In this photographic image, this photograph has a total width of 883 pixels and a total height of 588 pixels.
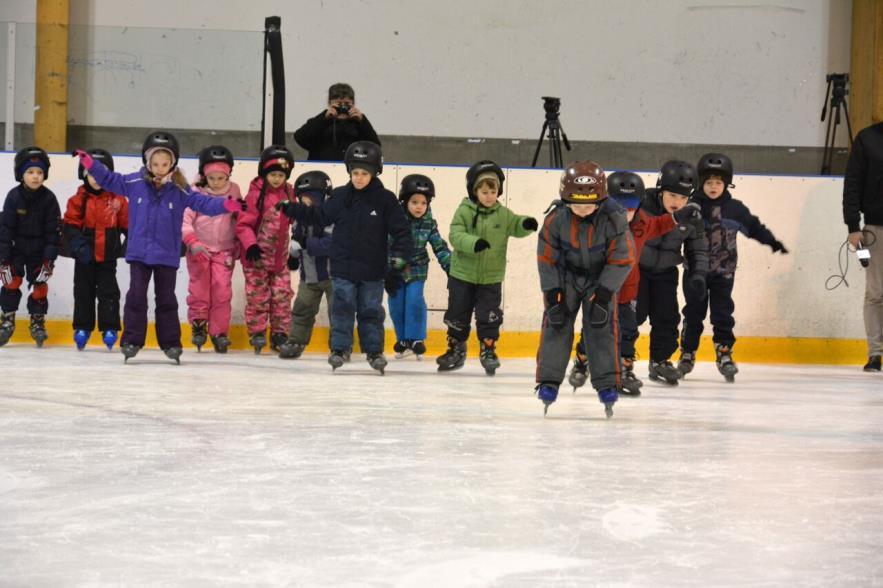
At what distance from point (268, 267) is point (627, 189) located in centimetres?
291

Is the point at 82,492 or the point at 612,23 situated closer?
the point at 82,492

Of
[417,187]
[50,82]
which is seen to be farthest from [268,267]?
[50,82]

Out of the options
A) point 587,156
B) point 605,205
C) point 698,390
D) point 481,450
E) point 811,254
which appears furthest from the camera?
point 587,156

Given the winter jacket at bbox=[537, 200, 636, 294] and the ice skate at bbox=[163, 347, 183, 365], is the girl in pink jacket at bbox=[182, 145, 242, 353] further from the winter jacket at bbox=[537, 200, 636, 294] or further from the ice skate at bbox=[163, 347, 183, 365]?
the winter jacket at bbox=[537, 200, 636, 294]

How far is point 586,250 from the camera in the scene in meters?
6.05

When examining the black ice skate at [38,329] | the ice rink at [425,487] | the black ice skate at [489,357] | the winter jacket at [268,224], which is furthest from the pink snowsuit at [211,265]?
the ice rink at [425,487]

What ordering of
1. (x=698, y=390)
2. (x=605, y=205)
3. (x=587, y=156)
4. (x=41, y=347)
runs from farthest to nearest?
1. (x=587, y=156)
2. (x=41, y=347)
3. (x=698, y=390)
4. (x=605, y=205)

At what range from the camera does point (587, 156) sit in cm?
1366

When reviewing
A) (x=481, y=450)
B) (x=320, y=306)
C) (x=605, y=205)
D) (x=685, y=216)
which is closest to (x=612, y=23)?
(x=320, y=306)

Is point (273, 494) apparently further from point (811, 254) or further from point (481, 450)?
point (811, 254)

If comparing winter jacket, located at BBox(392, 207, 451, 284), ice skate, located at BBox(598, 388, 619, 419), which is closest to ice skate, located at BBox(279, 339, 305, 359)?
winter jacket, located at BBox(392, 207, 451, 284)

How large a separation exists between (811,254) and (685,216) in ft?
9.27

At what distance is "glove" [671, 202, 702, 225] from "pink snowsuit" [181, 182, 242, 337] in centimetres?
340

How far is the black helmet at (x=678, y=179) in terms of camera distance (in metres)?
7.53
